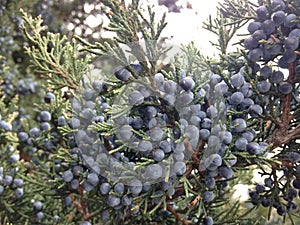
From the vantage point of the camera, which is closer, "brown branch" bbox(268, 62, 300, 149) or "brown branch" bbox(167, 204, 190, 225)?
"brown branch" bbox(268, 62, 300, 149)

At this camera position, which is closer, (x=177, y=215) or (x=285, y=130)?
(x=285, y=130)

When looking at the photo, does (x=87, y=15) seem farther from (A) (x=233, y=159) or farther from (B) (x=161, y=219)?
(A) (x=233, y=159)

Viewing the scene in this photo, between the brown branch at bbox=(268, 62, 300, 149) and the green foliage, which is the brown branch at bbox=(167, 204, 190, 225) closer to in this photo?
the green foliage

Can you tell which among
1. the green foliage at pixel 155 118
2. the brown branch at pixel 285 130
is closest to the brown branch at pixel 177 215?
the green foliage at pixel 155 118

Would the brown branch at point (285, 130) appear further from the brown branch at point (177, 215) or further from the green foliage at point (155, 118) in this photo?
the brown branch at point (177, 215)

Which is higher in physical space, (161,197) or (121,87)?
(121,87)

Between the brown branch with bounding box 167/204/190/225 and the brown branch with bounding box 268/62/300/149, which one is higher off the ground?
the brown branch with bounding box 268/62/300/149

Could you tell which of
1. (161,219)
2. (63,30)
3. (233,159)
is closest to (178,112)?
(233,159)

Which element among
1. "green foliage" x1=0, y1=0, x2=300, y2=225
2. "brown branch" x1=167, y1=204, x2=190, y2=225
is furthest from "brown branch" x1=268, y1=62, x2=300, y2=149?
"brown branch" x1=167, y1=204, x2=190, y2=225

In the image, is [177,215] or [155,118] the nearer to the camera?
[155,118]

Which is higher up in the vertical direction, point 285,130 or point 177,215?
point 285,130

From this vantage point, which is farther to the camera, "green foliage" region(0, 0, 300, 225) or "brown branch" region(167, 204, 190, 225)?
"brown branch" region(167, 204, 190, 225)
